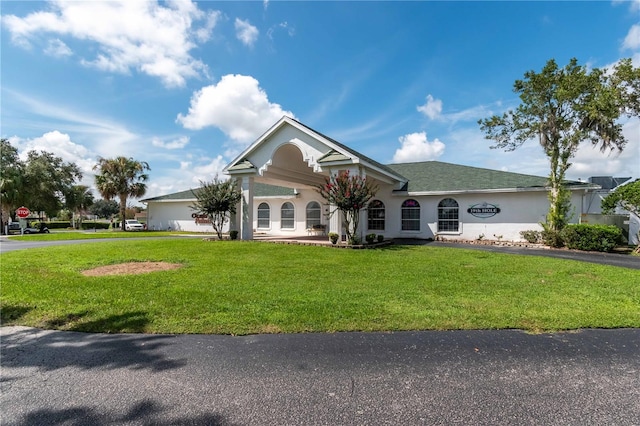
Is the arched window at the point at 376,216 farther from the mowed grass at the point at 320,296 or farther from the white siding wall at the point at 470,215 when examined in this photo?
the mowed grass at the point at 320,296

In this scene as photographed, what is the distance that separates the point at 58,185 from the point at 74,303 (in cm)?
4643

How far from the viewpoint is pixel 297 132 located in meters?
16.6

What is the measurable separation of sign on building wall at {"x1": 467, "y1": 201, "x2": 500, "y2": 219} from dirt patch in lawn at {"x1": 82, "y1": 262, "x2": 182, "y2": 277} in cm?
1585

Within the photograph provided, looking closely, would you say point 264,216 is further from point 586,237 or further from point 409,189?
point 586,237

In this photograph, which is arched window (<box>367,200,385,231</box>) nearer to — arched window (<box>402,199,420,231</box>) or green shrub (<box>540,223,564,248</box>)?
arched window (<box>402,199,420,231</box>)

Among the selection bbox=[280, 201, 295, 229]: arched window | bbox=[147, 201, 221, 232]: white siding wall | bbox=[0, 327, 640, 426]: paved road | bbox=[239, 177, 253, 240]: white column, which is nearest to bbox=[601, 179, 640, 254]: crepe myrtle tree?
bbox=[0, 327, 640, 426]: paved road

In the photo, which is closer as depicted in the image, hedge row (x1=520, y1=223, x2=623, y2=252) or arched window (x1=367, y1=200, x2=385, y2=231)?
hedge row (x1=520, y1=223, x2=623, y2=252)

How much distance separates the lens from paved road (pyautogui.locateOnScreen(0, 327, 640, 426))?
2.69 metres

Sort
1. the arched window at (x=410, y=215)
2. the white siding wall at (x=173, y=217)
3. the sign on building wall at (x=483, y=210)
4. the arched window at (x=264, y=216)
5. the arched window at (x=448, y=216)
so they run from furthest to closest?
the white siding wall at (x=173, y=217) < the arched window at (x=264, y=216) < the arched window at (x=410, y=215) < the arched window at (x=448, y=216) < the sign on building wall at (x=483, y=210)

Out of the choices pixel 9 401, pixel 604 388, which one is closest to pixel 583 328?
pixel 604 388

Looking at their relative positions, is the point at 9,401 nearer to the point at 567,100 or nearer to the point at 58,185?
the point at 567,100

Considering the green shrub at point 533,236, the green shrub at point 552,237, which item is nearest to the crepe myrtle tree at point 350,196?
the green shrub at point 552,237

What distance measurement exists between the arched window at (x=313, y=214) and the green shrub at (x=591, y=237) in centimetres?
1480

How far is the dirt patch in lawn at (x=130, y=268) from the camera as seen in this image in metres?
8.63
